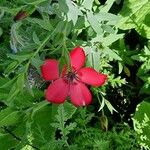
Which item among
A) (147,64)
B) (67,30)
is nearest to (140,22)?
(147,64)

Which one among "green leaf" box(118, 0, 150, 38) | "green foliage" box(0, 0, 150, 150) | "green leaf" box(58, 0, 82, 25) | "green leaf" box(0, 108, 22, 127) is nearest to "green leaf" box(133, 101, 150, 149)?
"green foliage" box(0, 0, 150, 150)

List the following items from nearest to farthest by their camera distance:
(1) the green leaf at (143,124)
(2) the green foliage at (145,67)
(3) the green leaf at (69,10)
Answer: (3) the green leaf at (69,10) < (1) the green leaf at (143,124) < (2) the green foliage at (145,67)

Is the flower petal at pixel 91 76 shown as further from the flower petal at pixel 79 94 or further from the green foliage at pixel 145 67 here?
the green foliage at pixel 145 67

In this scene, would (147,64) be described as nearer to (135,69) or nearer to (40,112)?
(135,69)

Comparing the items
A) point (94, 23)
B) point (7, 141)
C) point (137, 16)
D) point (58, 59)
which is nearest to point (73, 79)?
point (94, 23)

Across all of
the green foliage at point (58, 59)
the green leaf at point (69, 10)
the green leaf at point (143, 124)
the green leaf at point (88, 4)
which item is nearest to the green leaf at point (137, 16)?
the green foliage at point (58, 59)

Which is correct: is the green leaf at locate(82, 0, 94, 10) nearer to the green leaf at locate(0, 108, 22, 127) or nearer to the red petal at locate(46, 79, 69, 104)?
the red petal at locate(46, 79, 69, 104)
